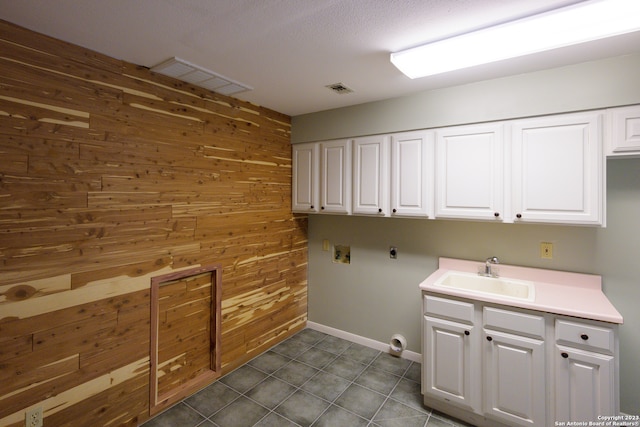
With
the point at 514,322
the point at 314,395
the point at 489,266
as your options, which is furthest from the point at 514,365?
the point at 314,395

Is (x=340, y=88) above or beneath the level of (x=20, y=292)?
above

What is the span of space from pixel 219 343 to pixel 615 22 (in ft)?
10.9

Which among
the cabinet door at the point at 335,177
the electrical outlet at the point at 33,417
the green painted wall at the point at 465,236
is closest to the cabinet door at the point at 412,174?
the green painted wall at the point at 465,236

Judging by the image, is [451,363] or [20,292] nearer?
[20,292]

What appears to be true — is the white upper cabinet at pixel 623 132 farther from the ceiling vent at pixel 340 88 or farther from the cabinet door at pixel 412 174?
the ceiling vent at pixel 340 88

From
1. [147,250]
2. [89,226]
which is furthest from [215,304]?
[89,226]

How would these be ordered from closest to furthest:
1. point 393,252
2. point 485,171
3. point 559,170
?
point 559,170
point 485,171
point 393,252

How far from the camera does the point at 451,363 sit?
221cm

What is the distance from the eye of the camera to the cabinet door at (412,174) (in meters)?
2.59

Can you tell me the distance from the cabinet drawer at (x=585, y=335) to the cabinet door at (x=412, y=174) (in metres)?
1.14

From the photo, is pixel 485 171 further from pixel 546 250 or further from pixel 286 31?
pixel 286 31

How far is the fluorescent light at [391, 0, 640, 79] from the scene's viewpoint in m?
1.47

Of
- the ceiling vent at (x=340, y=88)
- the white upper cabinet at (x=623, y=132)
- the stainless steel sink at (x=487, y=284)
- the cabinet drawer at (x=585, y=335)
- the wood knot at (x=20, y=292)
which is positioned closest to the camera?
the wood knot at (x=20, y=292)

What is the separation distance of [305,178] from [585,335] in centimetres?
256
